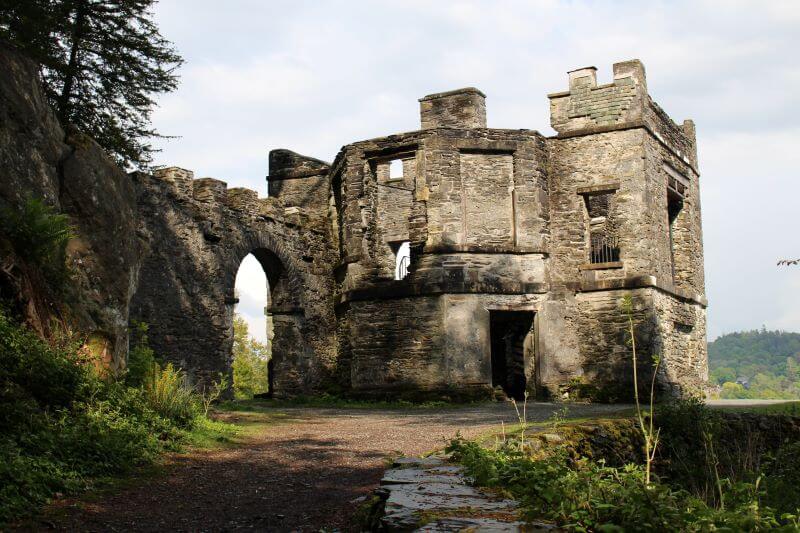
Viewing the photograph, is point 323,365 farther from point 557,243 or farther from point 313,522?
point 313,522

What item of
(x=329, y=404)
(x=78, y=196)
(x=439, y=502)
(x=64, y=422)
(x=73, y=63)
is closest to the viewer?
(x=439, y=502)

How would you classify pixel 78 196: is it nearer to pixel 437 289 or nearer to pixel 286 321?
pixel 437 289

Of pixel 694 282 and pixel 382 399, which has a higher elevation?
pixel 694 282

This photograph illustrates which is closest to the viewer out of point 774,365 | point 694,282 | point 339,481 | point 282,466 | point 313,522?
point 313,522

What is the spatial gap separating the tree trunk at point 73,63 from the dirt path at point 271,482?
305 inches

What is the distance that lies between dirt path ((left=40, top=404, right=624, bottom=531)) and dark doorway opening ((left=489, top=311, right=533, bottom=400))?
6359 mm

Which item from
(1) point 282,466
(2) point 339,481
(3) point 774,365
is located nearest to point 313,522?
(2) point 339,481

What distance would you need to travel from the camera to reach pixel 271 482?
7.34m

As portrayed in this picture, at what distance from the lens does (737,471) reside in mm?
10039

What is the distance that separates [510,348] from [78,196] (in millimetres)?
12480

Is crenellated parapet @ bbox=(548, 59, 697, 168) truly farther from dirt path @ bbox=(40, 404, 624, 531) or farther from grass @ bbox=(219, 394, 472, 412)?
dirt path @ bbox=(40, 404, 624, 531)

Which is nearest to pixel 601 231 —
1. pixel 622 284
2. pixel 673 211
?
pixel 673 211

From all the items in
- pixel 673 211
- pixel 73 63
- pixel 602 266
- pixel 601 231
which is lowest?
pixel 602 266

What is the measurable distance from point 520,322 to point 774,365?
108494 millimetres
